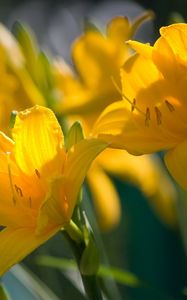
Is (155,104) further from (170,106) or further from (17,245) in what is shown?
(17,245)

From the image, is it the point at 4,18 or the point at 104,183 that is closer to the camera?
the point at 104,183

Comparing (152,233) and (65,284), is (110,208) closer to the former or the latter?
(152,233)

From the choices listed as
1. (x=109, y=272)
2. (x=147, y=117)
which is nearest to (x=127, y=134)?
(x=147, y=117)

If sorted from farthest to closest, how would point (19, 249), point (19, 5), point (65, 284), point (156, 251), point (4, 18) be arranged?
point (19, 5) → point (4, 18) → point (156, 251) → point (65, 284) → point (19, 249)

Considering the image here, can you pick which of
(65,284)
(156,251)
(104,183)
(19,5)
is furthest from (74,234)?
(19,5)

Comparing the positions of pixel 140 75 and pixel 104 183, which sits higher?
pixel 140 75

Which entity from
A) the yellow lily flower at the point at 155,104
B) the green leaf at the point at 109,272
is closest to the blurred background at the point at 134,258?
the green leaf at the point at 109,272

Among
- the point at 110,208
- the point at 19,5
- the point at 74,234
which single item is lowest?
the point at 19,5
